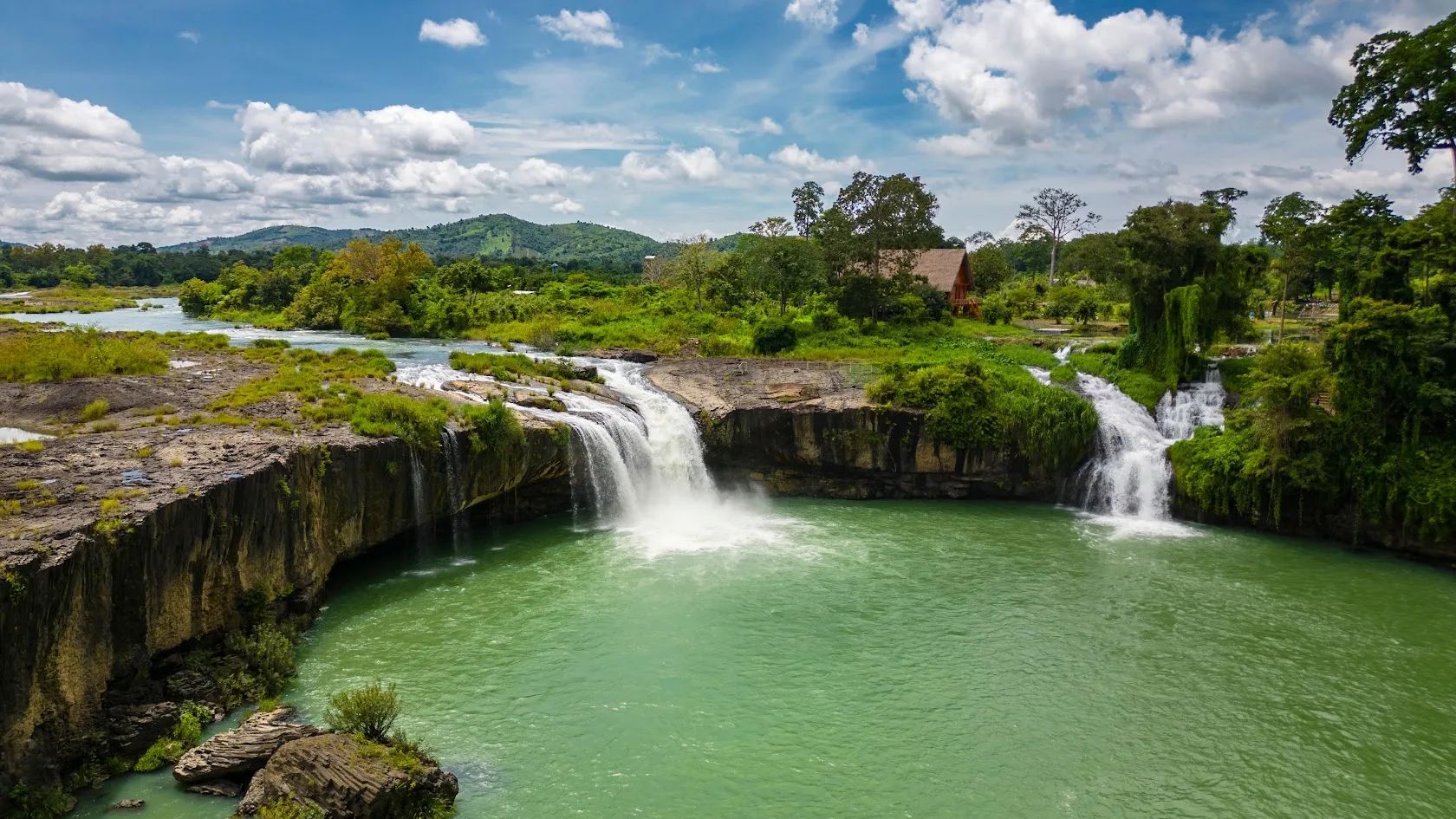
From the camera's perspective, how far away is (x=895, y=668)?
1438 cm

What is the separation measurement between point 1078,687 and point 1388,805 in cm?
422

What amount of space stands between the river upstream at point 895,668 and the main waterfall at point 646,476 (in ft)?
0.62

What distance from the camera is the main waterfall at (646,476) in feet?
72.1

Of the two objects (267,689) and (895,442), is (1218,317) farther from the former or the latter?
(267,689)

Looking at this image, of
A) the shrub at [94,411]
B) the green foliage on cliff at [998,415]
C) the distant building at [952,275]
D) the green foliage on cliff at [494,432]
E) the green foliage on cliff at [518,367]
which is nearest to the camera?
the shrub at [94,411]

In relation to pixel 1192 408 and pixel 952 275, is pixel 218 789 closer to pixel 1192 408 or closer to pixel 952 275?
pixel 1192 408

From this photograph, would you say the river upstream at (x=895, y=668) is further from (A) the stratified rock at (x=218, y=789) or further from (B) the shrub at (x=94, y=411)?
(B) the shrub at (x=94, y=411)

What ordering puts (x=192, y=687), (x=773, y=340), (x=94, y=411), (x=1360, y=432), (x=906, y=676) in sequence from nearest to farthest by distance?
(x=192, y=687), (x=906, y=676), (x=94, y=411), (x=1360, y=432), (x=773, y=340)

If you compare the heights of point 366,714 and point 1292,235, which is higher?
point 1292,235

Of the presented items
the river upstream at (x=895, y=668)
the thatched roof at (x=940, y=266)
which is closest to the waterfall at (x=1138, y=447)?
the river upstream at (x=895, y=668)

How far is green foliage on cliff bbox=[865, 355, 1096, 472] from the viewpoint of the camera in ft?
80.5

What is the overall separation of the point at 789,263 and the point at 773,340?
522 centimetres

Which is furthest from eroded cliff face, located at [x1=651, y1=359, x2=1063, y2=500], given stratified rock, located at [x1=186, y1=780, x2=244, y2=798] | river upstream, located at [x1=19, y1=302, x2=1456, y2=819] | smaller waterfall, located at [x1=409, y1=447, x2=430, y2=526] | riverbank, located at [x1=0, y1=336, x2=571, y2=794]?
stratified rock, located at [x1=186, y1=780, x2=244, y2=798]

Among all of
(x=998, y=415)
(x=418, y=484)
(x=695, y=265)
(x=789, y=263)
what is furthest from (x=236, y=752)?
(x=695, y=265)
